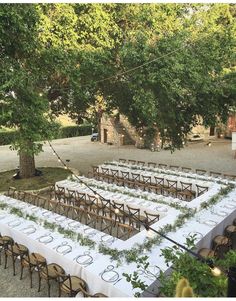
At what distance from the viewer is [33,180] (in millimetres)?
18969

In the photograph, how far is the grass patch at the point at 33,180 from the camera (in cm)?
1806

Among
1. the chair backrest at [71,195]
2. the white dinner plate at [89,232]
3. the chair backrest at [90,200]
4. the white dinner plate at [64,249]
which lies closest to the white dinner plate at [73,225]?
the white dinner plate at [89,232]

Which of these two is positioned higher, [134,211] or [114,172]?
[114,172]

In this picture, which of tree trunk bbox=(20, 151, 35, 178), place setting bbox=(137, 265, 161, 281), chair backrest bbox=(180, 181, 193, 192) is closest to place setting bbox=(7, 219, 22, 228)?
place setting bbox=(137, 265, 161, 281)

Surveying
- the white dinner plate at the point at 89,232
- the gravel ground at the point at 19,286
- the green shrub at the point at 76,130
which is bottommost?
the gravel ground at the point at 19,286

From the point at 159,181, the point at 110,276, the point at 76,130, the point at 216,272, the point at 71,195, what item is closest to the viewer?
the point at 216,272

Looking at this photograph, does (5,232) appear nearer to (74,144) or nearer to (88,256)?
(88,256)

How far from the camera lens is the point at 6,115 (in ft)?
40.4

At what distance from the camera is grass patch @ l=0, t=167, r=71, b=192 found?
59.3ft

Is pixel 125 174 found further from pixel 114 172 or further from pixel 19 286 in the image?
pixel 19 286

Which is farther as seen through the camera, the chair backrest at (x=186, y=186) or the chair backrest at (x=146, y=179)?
the chair backrest at (x=146, y=179)

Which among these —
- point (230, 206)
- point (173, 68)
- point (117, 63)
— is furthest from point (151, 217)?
point (117, 63)

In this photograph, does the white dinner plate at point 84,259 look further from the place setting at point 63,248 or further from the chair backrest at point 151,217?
the chair backrest at point 151,217

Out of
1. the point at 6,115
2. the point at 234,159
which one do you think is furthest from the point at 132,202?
the point at 234,159
